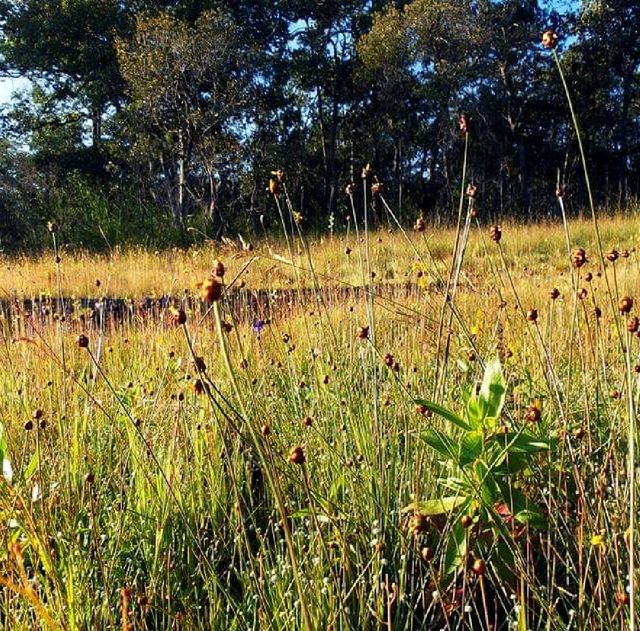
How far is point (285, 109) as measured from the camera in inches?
592

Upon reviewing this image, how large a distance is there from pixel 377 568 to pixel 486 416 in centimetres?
31

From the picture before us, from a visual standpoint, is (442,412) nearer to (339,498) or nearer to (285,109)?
(339,498)

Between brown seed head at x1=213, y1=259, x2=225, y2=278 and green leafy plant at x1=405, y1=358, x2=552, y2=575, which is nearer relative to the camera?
brown seed head at x1=213, y1=259, x2=225, y2=278

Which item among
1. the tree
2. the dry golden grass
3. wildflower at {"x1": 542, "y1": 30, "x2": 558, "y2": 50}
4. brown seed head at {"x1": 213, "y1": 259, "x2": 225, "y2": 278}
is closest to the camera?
brown seed head at {"x1": 213, "y1": 259, "x2": 225, "y2": 278}

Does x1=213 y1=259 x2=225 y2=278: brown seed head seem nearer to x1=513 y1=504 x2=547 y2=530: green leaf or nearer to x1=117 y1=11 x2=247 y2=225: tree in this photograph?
x1=513 y1=504 x2=547 y2=530: green leaf

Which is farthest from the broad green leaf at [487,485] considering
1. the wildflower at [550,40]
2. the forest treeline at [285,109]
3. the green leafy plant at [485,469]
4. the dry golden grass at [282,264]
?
the forest treeline at [285,109]

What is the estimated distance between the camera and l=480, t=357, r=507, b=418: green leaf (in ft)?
3.61

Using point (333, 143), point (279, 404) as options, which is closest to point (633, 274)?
point (279, 404)

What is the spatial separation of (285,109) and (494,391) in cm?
1474

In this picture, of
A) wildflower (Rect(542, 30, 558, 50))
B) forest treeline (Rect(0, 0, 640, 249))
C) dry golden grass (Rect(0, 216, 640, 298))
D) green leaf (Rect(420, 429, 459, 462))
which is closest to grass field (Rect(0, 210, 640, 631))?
green leaf (Rect(420, 429, 459, 462))

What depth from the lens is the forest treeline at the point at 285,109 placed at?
12648mm

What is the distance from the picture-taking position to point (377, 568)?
993 mm

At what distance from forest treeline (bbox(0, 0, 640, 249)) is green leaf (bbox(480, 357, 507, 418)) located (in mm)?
11191

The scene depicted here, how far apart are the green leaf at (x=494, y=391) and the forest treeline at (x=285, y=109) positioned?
11.2 m
